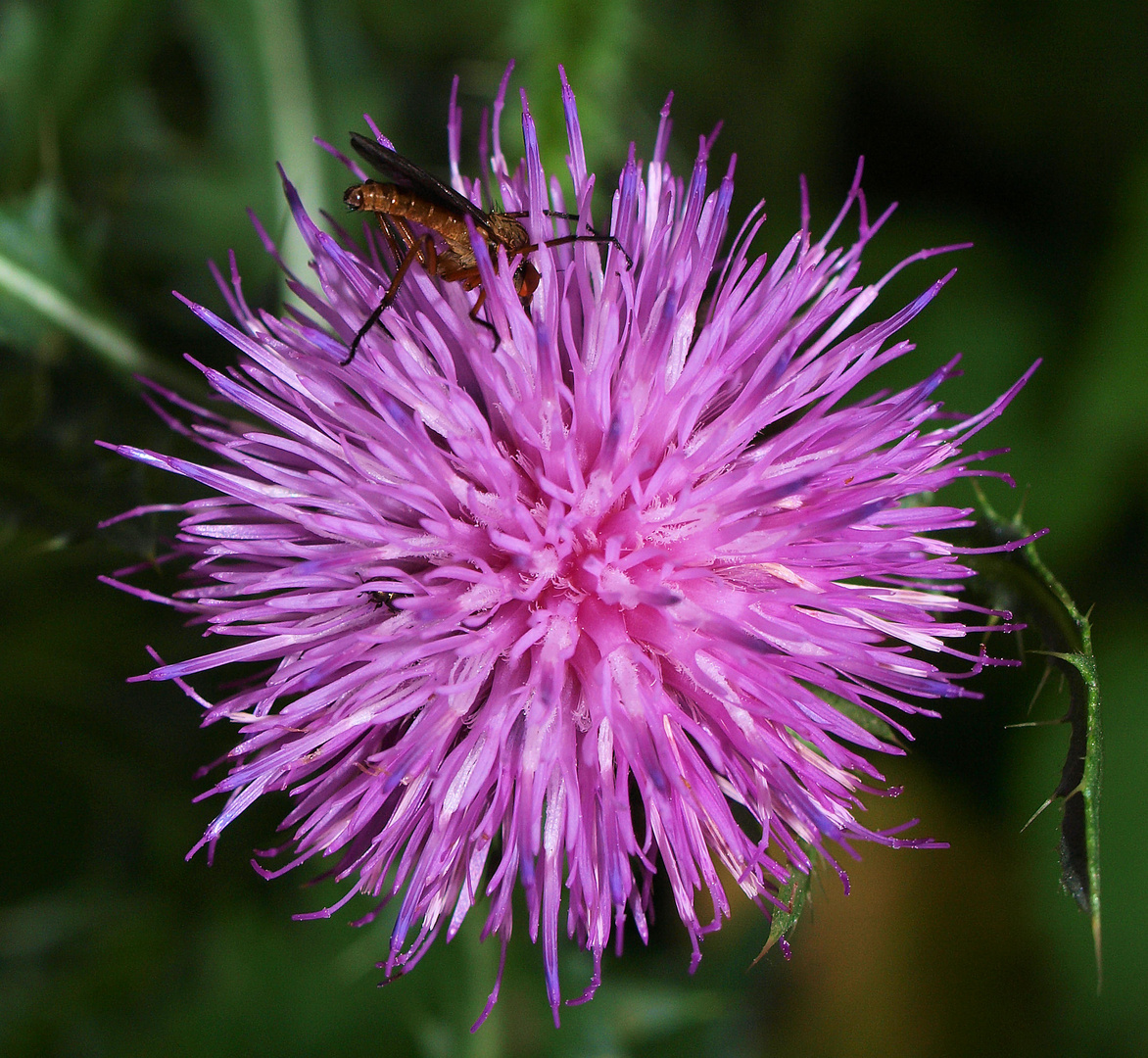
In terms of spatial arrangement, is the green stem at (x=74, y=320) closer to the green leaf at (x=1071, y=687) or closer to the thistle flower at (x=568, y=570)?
the thistle flower at (x=568, y=570)

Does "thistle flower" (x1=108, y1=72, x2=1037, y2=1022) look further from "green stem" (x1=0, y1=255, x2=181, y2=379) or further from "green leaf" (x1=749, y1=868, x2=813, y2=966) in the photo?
"green stem" (x1=0, y1=255, x2=181, y2=379)

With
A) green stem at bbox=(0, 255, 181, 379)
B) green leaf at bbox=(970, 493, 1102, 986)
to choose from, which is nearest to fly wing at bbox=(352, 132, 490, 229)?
green leaf at bbox=(970, 493, 1102, 986)

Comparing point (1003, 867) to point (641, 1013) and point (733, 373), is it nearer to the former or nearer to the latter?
point (641, 1013)

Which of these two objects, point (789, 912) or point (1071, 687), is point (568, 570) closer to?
point (789, 912)

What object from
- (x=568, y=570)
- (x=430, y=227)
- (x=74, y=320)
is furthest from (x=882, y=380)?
(x=74, y=320)

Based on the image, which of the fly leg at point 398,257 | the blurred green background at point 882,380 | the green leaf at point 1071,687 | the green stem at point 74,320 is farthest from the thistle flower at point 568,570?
the blurred green background at point 882,380

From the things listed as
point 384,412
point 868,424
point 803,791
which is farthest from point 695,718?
point 384,412
